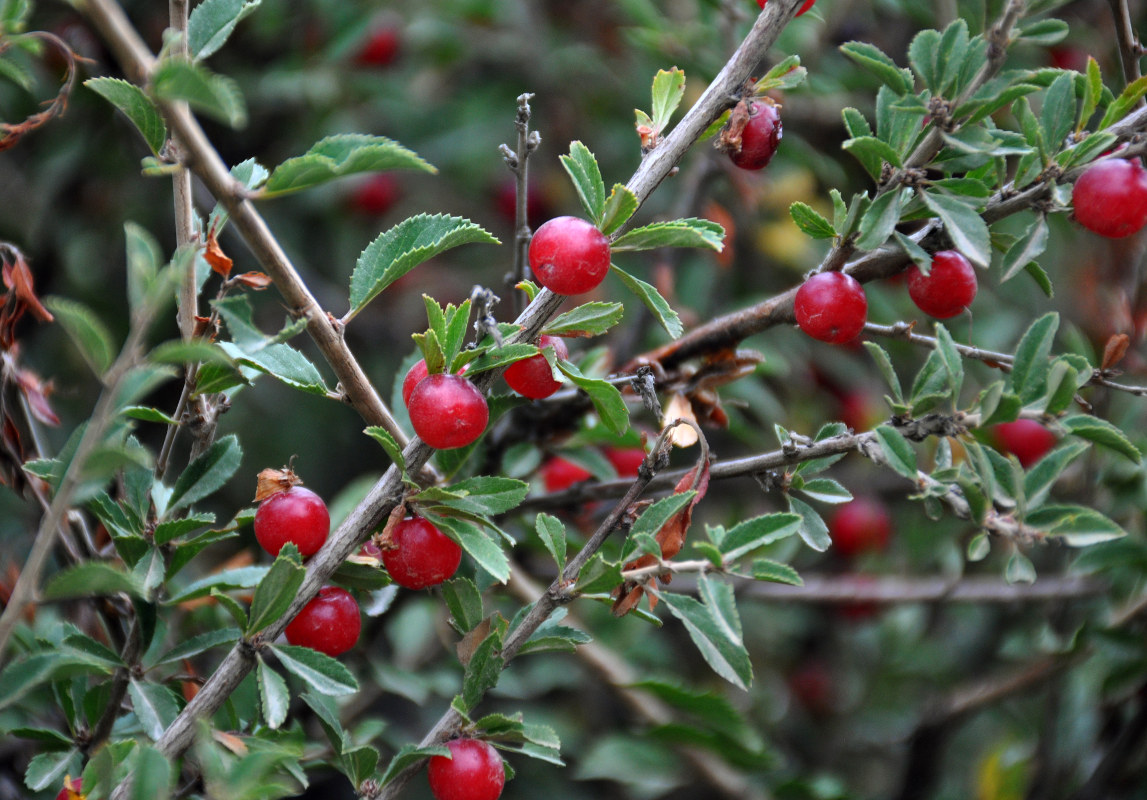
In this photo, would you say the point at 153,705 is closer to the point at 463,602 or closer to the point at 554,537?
the point at 463,602

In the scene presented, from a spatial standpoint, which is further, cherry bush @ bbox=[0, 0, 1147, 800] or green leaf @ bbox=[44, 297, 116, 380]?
cherry bush @ bbox=[0, 0, 1147, 800]

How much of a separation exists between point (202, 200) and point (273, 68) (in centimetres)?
72

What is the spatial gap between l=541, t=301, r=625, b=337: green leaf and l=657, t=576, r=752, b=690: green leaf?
10.8 inches

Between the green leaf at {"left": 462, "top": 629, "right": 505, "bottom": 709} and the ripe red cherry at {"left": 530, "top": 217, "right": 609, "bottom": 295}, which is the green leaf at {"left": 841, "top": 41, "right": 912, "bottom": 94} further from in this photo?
the green leaf at {"left": 462, "top": 629, "right": 505, "bottom": 709}

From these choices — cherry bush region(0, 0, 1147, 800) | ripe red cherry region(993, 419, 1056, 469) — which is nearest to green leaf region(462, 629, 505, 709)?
cherry bush region(0, 0, 1147, 800)

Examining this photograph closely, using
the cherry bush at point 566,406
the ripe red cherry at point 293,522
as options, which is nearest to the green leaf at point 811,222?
the cherry bush at point 566,406

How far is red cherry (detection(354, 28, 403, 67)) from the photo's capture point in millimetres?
2643

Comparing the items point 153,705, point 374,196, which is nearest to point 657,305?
point 153,705

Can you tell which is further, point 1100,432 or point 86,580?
point 1100,432

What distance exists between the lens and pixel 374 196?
8.82 ft

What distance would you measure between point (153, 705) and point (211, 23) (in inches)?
28.0

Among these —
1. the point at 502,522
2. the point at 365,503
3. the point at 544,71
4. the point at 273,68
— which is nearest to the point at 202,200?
the point at 273,68

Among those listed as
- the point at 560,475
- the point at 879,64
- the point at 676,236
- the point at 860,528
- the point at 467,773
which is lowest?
the point at 860,528

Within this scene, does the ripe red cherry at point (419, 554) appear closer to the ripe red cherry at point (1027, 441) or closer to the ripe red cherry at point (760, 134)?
the ripe red cherry at point (760, 134)
